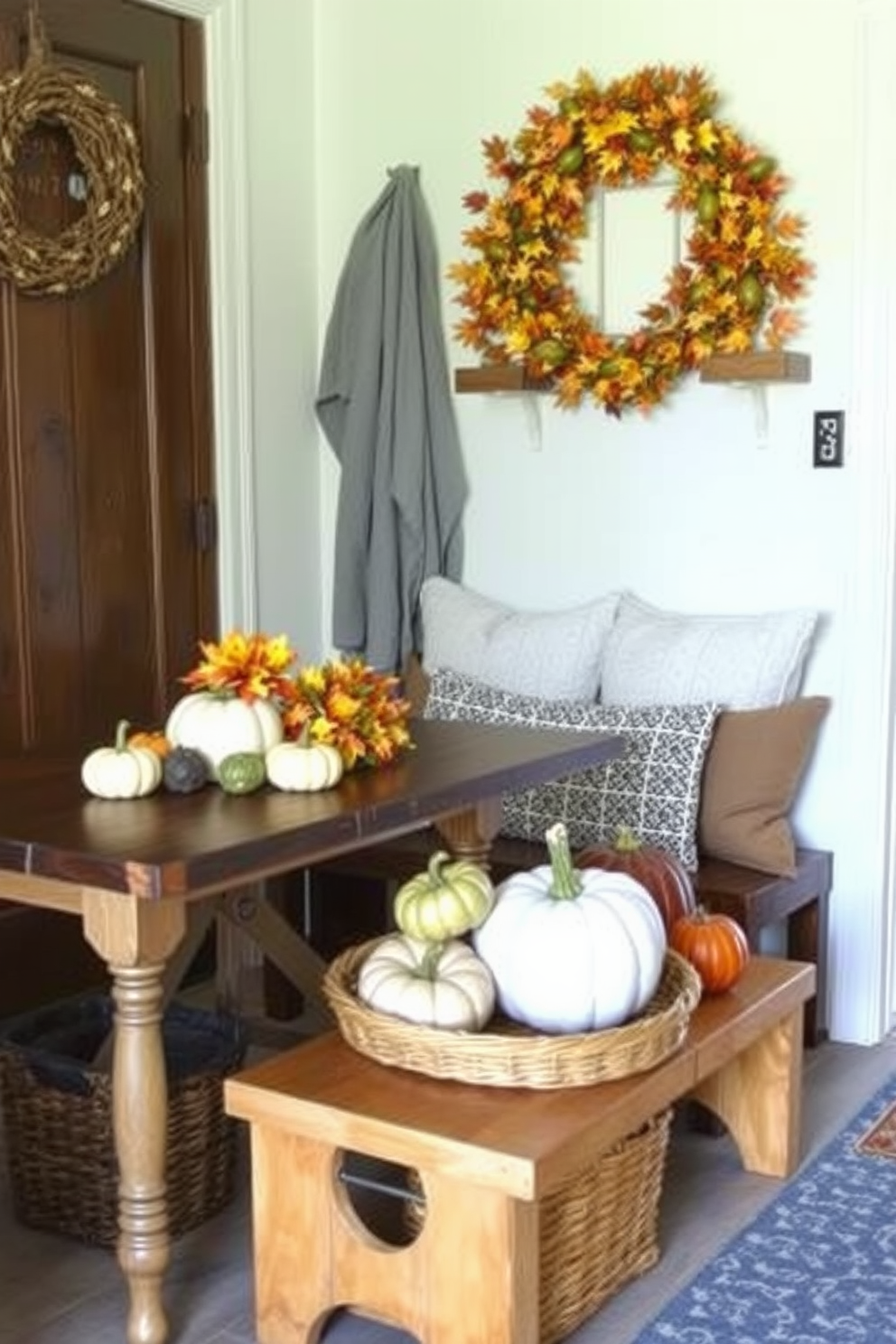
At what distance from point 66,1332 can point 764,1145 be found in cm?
123

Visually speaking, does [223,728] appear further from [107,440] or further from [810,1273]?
[107,440]

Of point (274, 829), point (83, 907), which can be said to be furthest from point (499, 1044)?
point (83, 907)

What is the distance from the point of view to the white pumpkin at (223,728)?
8.38ft

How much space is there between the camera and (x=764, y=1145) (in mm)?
2943

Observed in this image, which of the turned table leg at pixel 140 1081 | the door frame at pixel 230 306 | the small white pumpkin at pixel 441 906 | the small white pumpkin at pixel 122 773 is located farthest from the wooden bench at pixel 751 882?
the turned table leg at pixel 140 1081

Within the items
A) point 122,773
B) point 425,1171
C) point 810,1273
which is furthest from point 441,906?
point 810,1273

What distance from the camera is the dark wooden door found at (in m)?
3.56

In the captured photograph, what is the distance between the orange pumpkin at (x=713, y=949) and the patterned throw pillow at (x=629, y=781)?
0.60 metres

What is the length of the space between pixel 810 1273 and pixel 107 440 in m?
2.30

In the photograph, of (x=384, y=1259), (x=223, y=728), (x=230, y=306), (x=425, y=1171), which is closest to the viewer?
(x=425, y=1171)

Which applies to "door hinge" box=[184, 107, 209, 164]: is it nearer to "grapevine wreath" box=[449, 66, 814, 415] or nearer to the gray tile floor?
"grapevine wreath" box=[449, 66, 814, 415]

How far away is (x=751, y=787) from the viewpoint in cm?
346

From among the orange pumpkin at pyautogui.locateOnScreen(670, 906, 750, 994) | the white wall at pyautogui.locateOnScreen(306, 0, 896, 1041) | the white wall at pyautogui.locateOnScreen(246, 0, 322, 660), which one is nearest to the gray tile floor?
the orange pumpkin at pyautogui.locateOnScreen(670, 906, 750, 994)

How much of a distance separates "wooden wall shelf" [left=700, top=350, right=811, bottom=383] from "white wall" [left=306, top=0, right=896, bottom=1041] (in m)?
0.06
